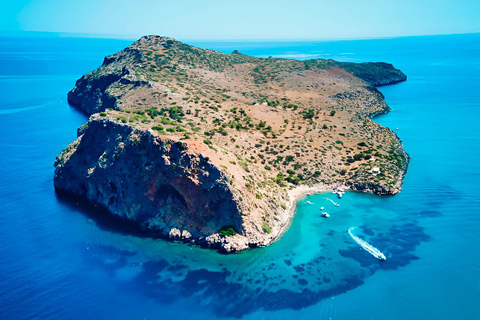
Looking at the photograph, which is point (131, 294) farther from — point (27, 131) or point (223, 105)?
point (27, 131)

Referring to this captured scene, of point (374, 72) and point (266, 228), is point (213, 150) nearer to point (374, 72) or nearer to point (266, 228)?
point (266, 228)

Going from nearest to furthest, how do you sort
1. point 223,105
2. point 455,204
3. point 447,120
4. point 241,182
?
point 241,182 → point 455,204 → point 223,105 → point 447,120

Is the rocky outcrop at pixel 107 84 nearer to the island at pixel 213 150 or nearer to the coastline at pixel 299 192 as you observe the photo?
the island at pixel 213 150

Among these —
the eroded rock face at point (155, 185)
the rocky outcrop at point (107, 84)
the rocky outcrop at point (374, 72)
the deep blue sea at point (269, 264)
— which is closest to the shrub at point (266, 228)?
the deep blue sea at point (269, 264)

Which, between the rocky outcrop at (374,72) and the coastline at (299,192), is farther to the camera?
the rocky outcrop at (374,72)

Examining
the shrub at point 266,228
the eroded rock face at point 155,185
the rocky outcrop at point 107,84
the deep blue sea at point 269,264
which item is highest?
the rocky outcrop at point 107,84

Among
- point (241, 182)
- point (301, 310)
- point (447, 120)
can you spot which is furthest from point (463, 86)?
point (301, 310)

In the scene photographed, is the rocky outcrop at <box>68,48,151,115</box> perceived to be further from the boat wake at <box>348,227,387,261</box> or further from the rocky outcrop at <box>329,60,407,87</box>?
the rocky outcrop at <box>329,60,407,87</box>

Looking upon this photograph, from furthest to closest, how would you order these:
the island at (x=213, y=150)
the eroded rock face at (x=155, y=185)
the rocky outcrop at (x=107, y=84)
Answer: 1. the rocky outcrop at (x=107, y=84)
2. the island at (x=213, y=150)
3. the eroded rock face at (x=155, y=185)
